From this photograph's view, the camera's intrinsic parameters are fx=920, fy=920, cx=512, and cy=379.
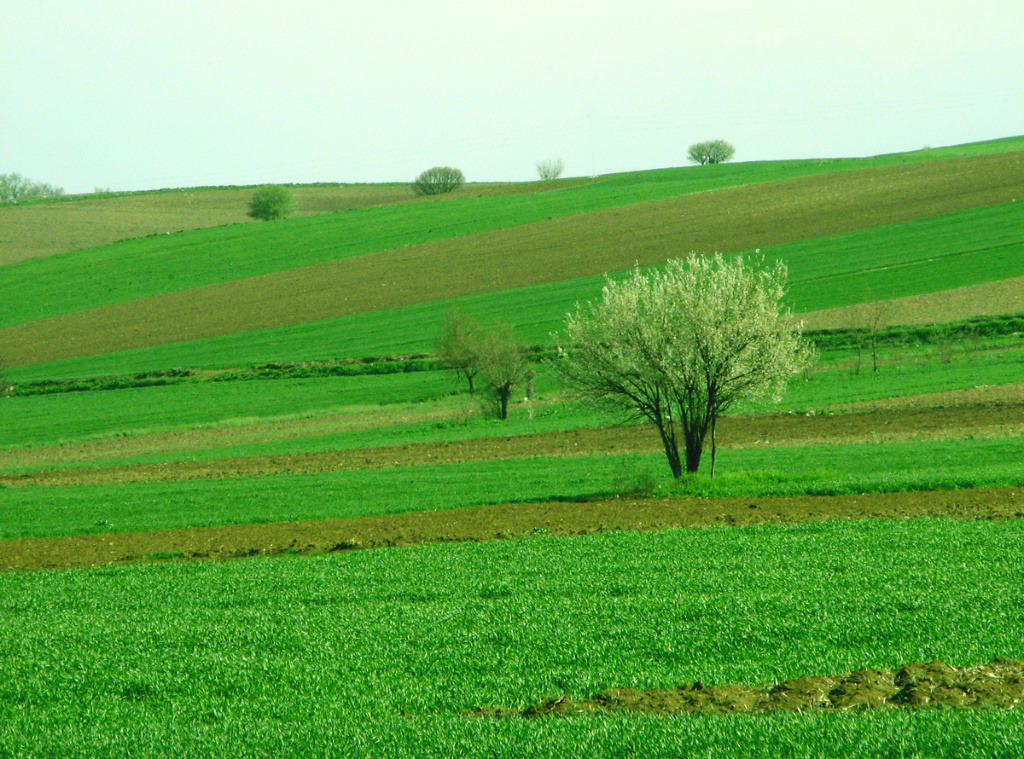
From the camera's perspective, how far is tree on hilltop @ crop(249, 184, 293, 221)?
452 feet

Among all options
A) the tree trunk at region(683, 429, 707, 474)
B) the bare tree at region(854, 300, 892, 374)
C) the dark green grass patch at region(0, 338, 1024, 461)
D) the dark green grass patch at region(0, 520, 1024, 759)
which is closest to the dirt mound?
the dark green grass patch at region(0, 520, 1024, 759)

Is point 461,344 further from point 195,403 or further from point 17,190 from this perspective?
point 17,190

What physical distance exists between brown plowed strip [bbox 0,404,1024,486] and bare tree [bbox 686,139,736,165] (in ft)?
474

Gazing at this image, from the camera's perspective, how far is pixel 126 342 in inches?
3103

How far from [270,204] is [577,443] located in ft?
358

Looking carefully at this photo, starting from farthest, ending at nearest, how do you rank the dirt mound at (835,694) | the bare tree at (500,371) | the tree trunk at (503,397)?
1. the tree trunk at (503,397)
2. the bare tree at (500,371)
3. the dirt mound at (835,694)

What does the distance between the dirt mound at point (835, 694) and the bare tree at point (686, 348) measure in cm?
1820

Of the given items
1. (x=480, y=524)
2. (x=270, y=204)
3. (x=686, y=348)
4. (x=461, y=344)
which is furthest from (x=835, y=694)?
(x=270, y=204)

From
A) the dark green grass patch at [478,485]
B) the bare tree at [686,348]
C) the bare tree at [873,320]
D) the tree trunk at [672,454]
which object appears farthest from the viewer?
the bare tree at [873,320]

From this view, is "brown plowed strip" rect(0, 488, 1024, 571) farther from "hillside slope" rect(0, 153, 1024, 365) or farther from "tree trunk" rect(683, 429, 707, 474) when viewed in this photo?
"hillside slope" rect(0, 153, 1024, 365)

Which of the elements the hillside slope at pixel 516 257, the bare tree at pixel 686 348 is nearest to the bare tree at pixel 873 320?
the hillside slope at pixel 516 257

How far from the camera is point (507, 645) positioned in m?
11.6

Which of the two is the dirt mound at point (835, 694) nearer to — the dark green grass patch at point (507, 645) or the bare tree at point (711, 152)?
the dark green grass patch at point (507, 645)

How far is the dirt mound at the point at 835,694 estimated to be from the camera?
8516 mm
